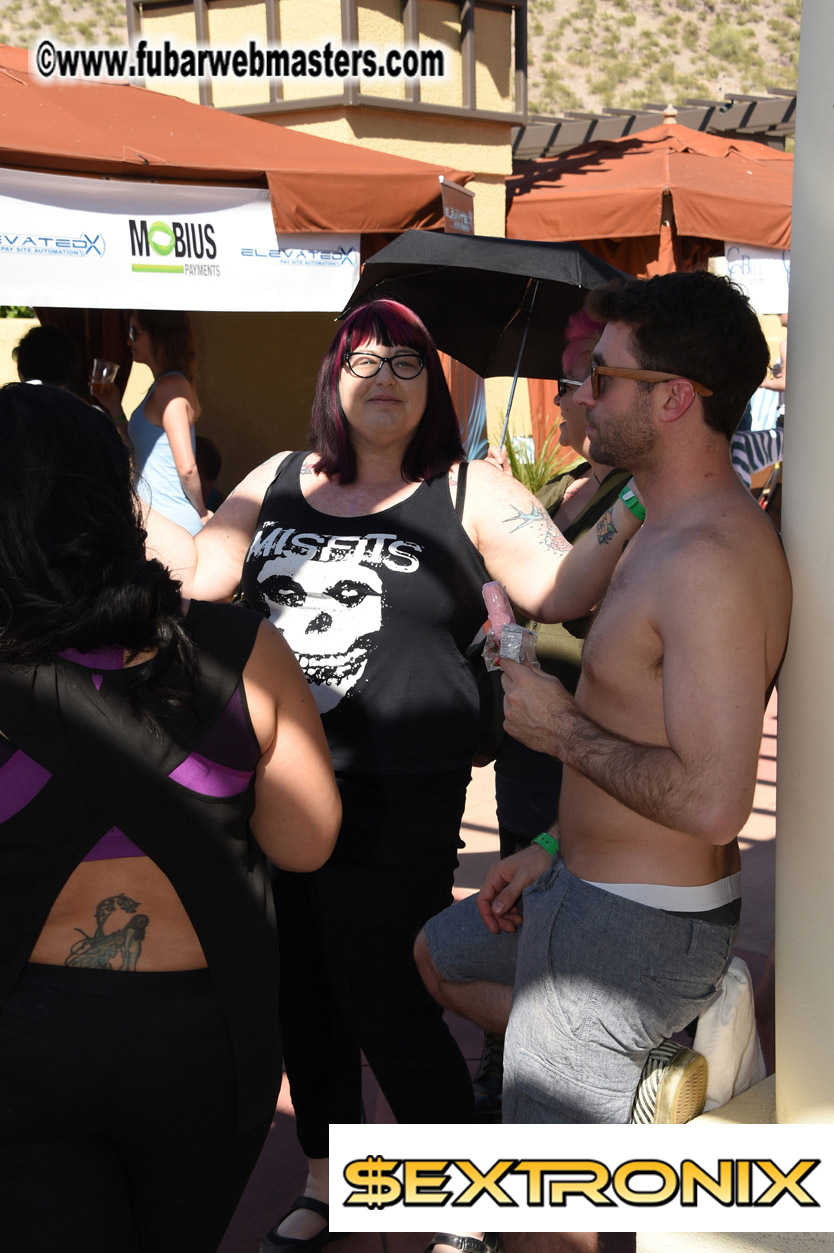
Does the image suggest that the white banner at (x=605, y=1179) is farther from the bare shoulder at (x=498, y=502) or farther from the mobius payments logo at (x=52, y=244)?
the mobius payments logo at (x=52, y=244)

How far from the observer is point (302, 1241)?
2.50 metres

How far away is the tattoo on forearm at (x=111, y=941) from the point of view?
1.50 metres

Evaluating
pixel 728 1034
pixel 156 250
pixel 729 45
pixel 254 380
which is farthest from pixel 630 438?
pixel 729 45

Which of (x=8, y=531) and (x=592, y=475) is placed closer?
(x=8, y=531)

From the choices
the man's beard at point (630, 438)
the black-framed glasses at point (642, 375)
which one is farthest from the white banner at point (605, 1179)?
the black-framed glasses at point (642, 375)

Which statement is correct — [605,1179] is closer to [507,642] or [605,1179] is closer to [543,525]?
[507,642]

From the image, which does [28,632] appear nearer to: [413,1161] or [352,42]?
[413,1161]

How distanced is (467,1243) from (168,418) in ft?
12.5

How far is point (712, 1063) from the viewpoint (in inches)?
77.6

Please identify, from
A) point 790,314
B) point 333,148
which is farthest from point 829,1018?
point 333,148

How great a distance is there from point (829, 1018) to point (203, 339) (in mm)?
9055

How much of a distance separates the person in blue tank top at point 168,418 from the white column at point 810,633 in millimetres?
3718

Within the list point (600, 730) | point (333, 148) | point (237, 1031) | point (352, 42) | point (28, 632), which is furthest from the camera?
point (352, 42)

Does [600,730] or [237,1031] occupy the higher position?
[600,730]
